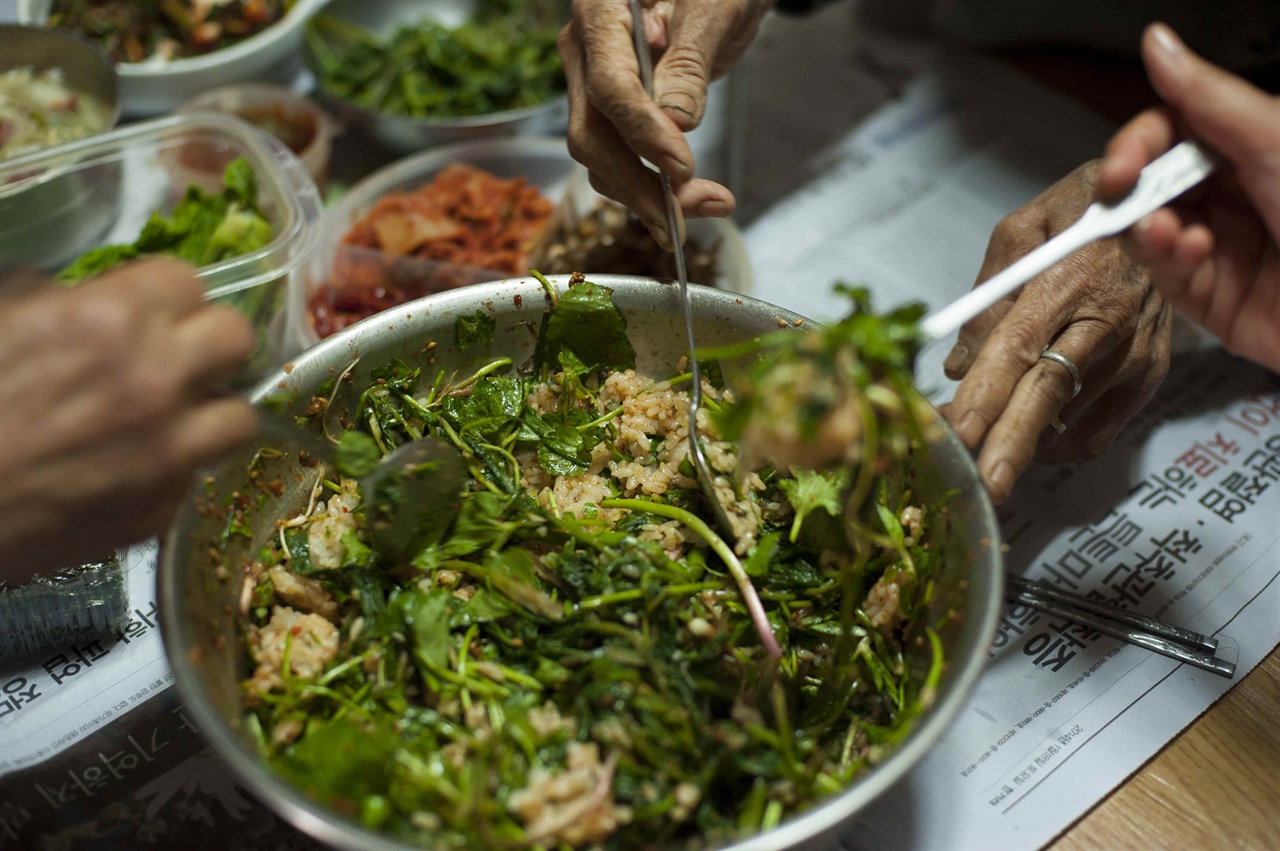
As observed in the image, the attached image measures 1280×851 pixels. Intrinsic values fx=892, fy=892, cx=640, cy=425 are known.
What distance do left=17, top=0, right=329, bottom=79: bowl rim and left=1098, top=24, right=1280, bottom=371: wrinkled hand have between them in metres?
2.27

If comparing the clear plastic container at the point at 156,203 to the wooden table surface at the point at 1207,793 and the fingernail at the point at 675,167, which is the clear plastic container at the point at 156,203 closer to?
the fingernail at the point at 675,167

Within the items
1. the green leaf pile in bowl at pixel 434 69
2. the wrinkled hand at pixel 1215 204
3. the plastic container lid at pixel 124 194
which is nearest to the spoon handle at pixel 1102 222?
the wrinkled hand at pixel 1215 204

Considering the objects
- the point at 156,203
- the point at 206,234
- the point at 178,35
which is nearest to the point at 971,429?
the point at 206,234

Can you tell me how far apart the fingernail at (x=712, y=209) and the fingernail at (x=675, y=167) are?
0.06m

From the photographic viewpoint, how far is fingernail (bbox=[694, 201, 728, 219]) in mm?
1457

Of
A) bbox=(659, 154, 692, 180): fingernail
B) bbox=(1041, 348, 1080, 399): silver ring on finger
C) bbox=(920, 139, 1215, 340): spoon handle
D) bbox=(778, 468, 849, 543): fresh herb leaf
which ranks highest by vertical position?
bbox=(920, 139, 1215, 340): spoon handle

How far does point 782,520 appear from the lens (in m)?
1.38

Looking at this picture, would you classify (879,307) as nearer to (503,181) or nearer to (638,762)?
(503,181)

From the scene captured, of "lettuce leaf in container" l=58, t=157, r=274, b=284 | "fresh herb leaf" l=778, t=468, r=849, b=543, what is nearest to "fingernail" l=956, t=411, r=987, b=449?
"fresh herb leaf" l=778, t=468, r=849, b=543

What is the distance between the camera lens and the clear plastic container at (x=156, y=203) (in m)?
1.89

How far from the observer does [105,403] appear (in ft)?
3.05

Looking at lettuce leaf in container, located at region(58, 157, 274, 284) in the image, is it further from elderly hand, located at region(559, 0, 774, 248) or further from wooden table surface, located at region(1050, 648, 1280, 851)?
wooden table surface, located at region(1050, 648, 1280, 851)

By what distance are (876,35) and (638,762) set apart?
8.58ft

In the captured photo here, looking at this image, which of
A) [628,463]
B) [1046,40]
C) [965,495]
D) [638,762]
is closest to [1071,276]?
[965,495]
